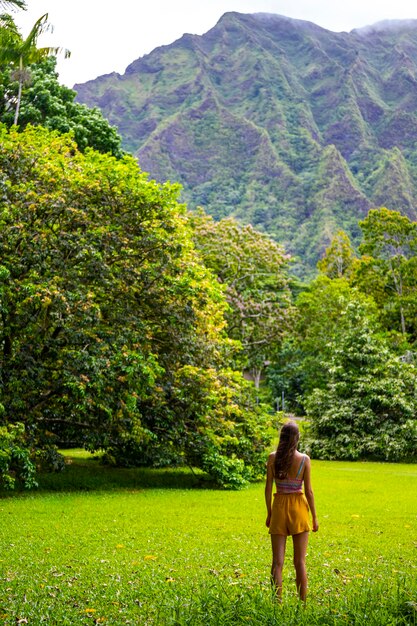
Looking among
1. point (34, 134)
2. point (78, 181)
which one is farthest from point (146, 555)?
point (34, 134)

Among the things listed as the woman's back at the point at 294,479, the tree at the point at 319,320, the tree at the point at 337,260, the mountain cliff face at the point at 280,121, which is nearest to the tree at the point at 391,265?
the tree at the point at 319,320

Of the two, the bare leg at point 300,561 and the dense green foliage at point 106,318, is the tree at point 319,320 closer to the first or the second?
the dense green foliage at point 106,318

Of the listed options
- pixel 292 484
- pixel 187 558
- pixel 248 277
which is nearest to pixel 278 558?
pixel 292 484

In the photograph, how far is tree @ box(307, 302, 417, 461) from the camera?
27.1 m

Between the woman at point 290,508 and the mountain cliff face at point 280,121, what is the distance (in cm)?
8117

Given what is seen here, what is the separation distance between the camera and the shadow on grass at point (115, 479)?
1697 centimetres

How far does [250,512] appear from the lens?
13320mm

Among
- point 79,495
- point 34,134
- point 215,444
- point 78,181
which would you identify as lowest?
point 79,495

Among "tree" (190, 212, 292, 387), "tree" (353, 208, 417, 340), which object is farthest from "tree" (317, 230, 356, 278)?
"tree" (190, 212, 292, 387)

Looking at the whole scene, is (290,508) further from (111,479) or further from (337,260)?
(337,260)

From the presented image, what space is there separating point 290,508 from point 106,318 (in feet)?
37.9

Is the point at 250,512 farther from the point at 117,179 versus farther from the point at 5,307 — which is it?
the point at 117,179

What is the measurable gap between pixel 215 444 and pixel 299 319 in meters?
20.1

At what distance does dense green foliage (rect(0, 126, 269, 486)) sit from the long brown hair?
8905mm
